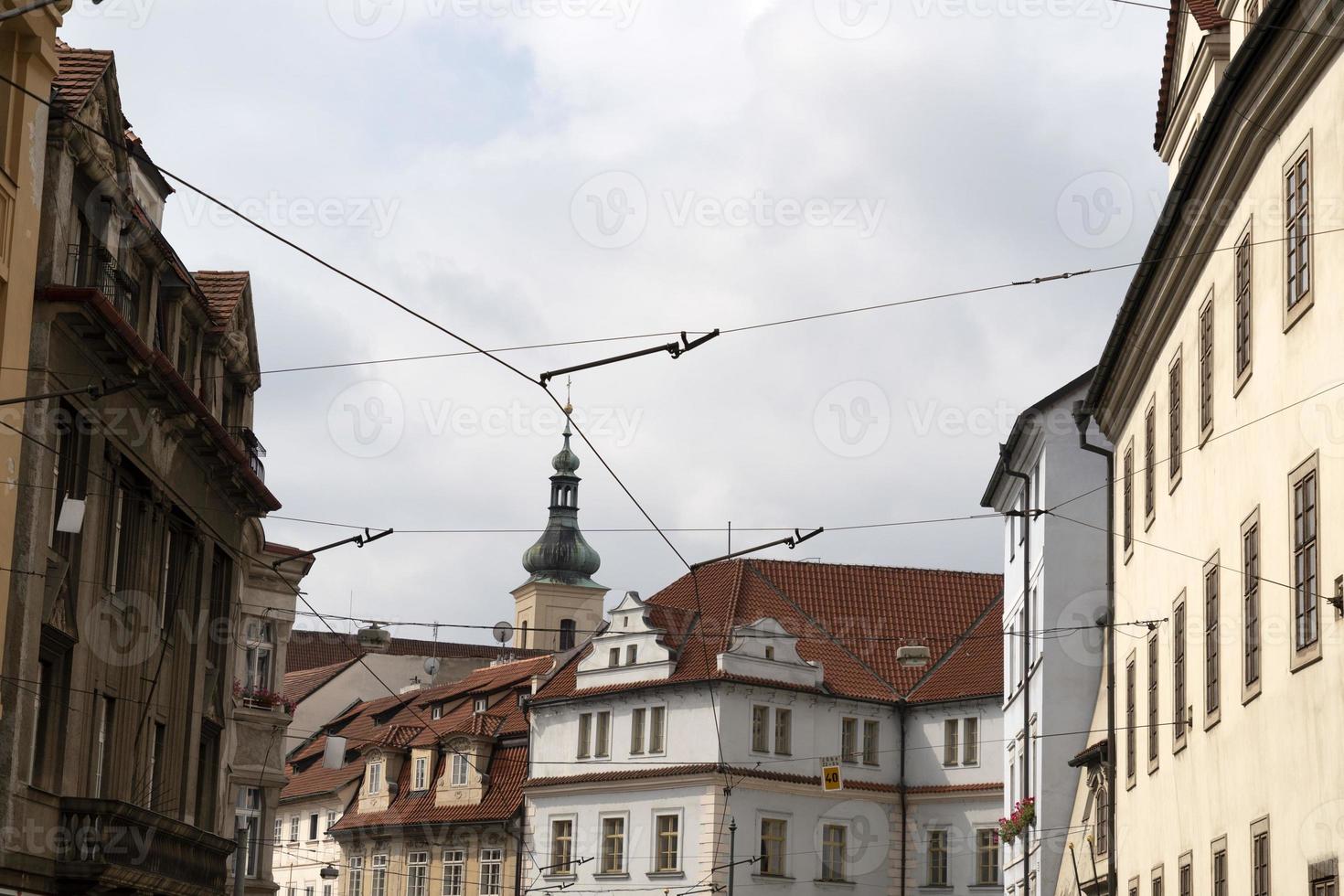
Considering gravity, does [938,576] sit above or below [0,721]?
above

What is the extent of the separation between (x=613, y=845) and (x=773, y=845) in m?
5.20

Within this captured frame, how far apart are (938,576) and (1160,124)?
40.2 metres

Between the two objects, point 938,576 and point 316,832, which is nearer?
point 938,576

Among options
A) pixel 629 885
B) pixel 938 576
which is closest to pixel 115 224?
pixel 629 885

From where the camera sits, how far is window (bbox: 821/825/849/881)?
2438 inches

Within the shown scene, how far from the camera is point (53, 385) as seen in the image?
2152 centimetres

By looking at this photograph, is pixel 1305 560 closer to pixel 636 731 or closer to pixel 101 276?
pixel 101 276

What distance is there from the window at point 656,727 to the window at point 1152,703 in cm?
3639

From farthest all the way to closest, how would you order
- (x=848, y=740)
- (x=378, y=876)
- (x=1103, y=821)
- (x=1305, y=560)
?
1. (x=378, y=876)
2. (x=848, y=740)
3. (x=1103, y=821)
4. (x=1305, y=560)

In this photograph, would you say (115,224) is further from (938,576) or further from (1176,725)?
(938,576)

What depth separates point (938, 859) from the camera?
→ 62.0 m

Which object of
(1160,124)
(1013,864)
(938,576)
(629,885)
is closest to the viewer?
(1160,124)

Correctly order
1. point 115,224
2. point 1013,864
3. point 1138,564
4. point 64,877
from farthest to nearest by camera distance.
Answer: point 1013,864
point 1138,564
point 115,224
point 64,877

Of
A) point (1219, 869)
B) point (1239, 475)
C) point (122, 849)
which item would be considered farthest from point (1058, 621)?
point (122, 849)
